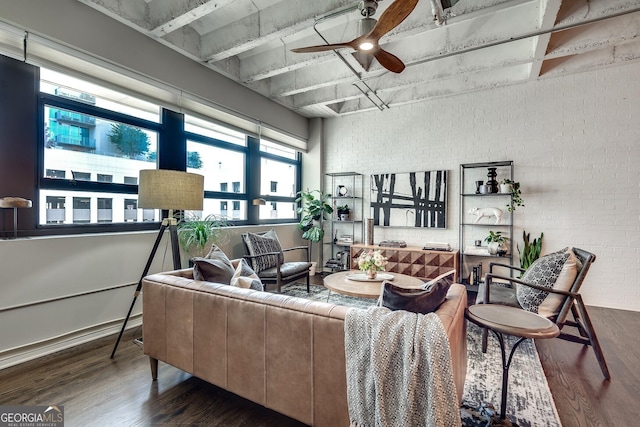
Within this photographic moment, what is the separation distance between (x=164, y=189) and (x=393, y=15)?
2039mm

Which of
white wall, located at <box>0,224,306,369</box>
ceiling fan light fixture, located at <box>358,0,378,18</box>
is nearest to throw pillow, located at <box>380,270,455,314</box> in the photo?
ceiling fan light fixture, located at <box>358,0,378,18</box>

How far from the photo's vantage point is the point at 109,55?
274cm

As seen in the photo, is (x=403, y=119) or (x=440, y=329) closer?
(x=440, y=329)

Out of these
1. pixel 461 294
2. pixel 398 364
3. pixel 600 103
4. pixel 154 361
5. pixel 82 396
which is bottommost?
pixel 82 396

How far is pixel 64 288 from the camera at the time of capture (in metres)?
2.53

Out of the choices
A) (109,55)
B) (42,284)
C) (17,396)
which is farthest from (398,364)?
(109,55)

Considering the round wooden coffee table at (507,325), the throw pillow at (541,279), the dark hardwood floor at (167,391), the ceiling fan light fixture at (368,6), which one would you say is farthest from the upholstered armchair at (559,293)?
the ceiling fan light fixture at (368,6)

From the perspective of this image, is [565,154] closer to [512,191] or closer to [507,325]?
[512,191]

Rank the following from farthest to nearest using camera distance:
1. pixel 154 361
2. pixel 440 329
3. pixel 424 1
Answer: pixel 424 1 < pixel 154 361 < pixel 440 329

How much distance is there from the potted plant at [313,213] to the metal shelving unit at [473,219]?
218 centimetres

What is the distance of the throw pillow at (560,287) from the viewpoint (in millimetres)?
2275

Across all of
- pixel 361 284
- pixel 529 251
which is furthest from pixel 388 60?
pixel 529 251

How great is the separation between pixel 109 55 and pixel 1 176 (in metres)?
1.36

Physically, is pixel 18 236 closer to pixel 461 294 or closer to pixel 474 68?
pixel 461 294
